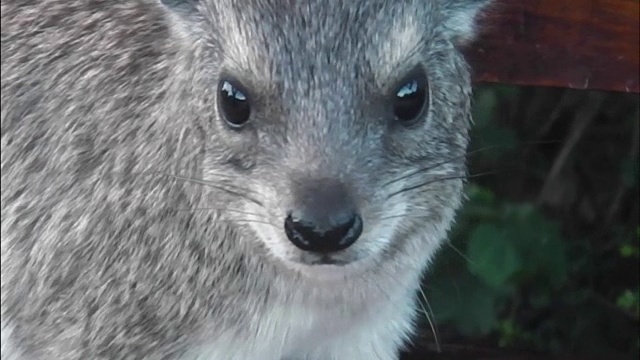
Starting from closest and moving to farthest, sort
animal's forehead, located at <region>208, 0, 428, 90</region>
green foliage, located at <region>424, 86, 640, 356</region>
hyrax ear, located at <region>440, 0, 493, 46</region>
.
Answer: animal's forehead, located at <region>208, 0, 428, 90</region> < hyrax ear, located at <region>440, 0, 493, 46</region> < green foliage, located at <region>424, 86, 640, 356</region>

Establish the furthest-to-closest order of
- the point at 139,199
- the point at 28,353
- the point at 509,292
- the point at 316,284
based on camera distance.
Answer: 1. the point at 509,292
2. the point at 28,353
3. the point at 139,199
4. the point at 316,284

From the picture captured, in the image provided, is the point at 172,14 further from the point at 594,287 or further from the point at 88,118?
the point at 594,287

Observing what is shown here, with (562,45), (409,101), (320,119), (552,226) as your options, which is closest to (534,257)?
(552,226)

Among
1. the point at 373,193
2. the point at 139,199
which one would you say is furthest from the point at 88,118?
the point at 373,193

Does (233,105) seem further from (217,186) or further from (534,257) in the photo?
(534,257)

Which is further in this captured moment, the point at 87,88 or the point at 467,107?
the point at 87,88

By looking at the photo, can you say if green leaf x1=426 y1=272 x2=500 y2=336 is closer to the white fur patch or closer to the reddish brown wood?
the reddish brown wood

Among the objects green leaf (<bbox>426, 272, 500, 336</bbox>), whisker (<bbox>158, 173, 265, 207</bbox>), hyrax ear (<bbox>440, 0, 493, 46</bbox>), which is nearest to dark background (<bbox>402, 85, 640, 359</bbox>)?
green leaf (<bbox>426, 272, 500, 336</bbox>)
